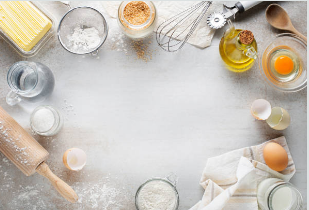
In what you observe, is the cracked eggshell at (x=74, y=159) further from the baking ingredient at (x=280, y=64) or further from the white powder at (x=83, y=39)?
the baking ingredient at (x=280, y=64)

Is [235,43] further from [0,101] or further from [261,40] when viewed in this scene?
[0,101]

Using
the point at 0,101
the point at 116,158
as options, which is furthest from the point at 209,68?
the point at 0,101

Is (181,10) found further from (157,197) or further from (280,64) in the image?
(157,197)

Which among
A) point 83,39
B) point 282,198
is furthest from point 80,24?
point 282,198

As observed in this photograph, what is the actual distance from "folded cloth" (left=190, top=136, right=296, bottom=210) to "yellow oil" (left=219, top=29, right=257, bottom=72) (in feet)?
1.01

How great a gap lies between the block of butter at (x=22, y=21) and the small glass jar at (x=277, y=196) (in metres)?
0.97

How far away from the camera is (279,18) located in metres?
1.25

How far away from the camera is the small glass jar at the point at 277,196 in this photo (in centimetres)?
113

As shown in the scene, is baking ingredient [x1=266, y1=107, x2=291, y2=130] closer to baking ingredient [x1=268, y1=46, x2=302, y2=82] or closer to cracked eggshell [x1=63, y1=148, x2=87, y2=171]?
baking ingredient [x1=268, y1=46, x2=302, y2=82]

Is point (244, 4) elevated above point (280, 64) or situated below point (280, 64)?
above

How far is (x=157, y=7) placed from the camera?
1.27 meters

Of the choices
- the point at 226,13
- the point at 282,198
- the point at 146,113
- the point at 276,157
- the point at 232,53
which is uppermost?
the point at 226,13

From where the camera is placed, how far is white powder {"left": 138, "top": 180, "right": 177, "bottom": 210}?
1184mm

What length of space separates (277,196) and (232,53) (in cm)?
A: 53
